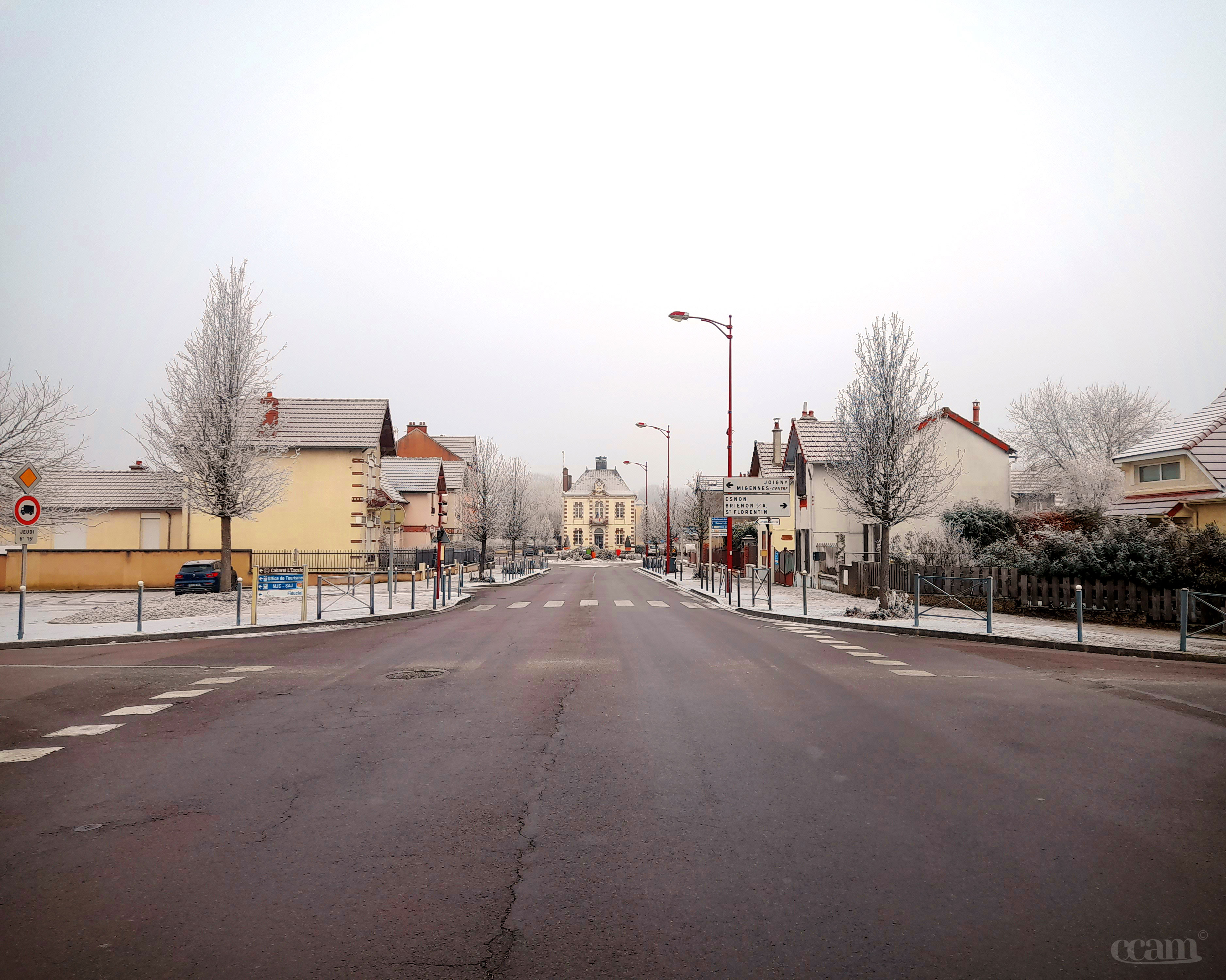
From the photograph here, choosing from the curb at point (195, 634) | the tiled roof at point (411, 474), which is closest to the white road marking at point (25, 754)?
the curb at point (195, 634)

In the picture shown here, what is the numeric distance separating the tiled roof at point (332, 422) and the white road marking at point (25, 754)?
30.2 meters

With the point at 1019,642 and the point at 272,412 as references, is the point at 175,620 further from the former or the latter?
the point at 1019,642

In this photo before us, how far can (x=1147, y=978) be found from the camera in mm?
3332

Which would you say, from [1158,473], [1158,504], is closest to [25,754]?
[1158,504]

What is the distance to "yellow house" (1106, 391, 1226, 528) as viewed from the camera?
23047 millimetres

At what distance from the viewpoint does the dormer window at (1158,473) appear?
2586 cm

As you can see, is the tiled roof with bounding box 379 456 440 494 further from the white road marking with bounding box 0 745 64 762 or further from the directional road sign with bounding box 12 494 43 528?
the white road marking with bounding box 0 745 64 762

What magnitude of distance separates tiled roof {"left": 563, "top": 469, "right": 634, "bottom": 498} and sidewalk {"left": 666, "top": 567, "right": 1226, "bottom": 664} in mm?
110073

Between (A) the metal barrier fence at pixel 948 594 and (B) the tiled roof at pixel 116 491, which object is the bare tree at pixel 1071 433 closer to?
(A) the metal barrier fence at pixel 948 594

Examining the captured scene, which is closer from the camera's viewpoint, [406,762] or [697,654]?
[406,762]

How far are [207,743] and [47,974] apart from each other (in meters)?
4.17

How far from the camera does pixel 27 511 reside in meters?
15.6

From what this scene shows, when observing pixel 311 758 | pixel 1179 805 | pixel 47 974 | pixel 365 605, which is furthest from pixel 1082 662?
pixel 365 605

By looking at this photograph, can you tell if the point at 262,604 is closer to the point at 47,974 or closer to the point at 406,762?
the point at 406,762
